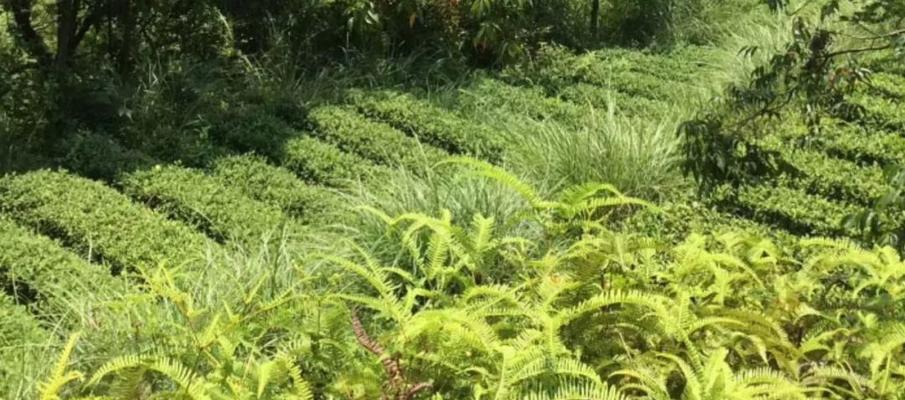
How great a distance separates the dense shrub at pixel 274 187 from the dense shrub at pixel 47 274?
1060 mm

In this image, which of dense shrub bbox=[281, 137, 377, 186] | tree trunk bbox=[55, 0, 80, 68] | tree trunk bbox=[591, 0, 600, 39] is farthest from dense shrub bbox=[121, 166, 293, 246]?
tree trunk bbox=[591, 0, 600, 39]

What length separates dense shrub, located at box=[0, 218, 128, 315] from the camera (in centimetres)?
404

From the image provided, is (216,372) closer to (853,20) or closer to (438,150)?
(853,20)

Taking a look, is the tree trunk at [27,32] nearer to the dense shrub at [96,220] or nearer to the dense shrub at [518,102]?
the dense shrub at [96,220]

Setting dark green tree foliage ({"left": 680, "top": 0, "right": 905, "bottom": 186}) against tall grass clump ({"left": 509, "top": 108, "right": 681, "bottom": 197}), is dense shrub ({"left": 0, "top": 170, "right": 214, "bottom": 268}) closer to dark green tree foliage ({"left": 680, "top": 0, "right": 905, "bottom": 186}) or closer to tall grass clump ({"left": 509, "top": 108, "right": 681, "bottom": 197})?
tall grass clump ({"left": 509, "top": 108, "right": 681, "bottom": 197})

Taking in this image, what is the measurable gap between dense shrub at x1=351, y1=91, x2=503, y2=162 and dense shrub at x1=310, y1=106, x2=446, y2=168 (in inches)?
4.5

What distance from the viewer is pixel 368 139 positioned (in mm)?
6043

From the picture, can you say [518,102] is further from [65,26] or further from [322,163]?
[65,26]

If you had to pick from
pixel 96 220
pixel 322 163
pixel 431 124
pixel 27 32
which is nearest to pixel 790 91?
pixel 322 163

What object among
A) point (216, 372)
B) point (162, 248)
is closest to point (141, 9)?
point (162, 248)

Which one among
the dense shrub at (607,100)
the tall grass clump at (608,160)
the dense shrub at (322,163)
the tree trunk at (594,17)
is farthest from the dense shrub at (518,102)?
the tree trunk at (594,17)

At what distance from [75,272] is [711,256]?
8.55 feet

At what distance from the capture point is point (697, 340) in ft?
9.30

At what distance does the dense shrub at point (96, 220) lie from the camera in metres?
4.50
